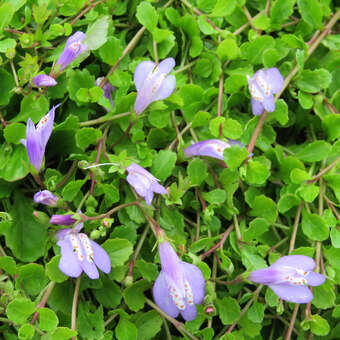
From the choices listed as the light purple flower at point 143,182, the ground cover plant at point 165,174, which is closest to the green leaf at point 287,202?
the ground cover plant at point 165,174

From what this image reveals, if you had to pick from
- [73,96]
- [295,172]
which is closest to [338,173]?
[295,172]

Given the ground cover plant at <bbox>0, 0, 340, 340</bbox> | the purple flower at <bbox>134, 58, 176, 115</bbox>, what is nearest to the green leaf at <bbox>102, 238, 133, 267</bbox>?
the ground cover plant at <bbox>0, 0, 340, 340</bbox>

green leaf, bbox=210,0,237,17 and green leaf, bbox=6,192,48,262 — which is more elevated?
green leaf, bbox=210,0,237,17

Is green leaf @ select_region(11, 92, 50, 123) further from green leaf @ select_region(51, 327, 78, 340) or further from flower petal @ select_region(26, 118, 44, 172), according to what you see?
green leaf @ select_region(51, 327, 78, 340)

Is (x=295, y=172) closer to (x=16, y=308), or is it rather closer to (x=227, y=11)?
(x=227, y=11)

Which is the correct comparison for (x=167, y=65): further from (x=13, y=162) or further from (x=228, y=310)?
(x=228, y=310)

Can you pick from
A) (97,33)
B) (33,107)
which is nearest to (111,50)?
(97,33)

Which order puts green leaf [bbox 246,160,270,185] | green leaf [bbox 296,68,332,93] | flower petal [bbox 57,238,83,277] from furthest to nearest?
green leaf [bbox 296,68,332,93]
green leaf [bbox 246,160,270,185]
flower petal [bbox 57,238,83,277]
